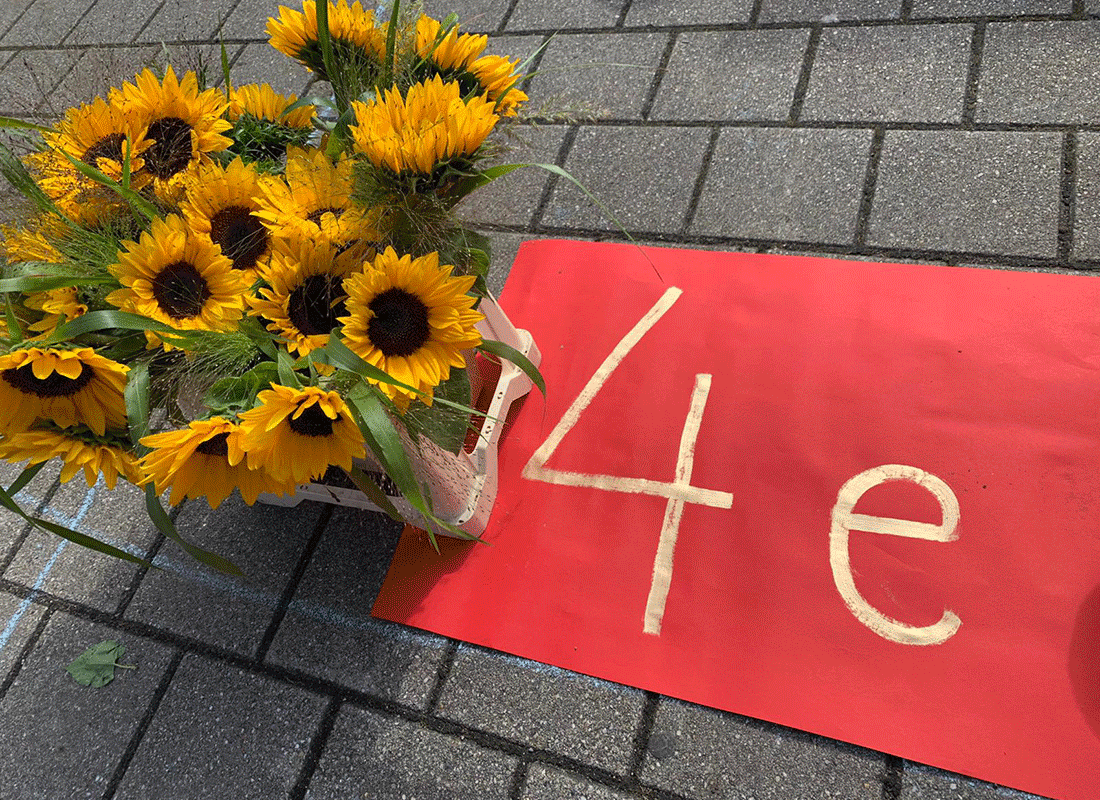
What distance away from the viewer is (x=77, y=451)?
1.21m

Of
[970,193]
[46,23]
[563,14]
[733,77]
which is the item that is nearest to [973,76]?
[970,193]

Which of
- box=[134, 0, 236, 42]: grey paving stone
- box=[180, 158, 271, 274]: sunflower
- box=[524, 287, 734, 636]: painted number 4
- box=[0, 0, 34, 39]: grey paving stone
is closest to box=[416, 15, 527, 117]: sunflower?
box=[180, 158, 271, 274]: sunflower

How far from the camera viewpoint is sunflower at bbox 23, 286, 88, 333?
3.98 ft

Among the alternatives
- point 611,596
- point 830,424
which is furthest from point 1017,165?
point 611,596

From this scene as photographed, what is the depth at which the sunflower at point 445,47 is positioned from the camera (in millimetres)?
1271

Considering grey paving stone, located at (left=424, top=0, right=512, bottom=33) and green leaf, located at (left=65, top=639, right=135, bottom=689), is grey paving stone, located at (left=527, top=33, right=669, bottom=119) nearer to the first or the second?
grey paving stone, located at (left=424, top=0, right=512, bottom=33)

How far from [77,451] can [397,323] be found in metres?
0.56

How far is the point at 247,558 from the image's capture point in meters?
1.90

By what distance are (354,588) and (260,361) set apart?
80 cm

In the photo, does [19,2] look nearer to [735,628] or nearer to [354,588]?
[354,588]

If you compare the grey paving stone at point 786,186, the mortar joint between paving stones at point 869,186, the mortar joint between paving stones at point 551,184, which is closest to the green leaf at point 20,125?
the mortar joint between paving stones at point 551,184

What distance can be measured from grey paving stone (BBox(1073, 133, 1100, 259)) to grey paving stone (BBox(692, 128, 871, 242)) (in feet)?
1.65

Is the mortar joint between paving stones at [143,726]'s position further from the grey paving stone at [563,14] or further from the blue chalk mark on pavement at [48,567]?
the grey paving stone at [563,14]

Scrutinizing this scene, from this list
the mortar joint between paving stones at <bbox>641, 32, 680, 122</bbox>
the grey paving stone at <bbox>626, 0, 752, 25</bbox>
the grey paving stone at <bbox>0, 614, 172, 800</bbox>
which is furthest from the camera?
the grey paving stone at <bbox>626, 0, 752, 25</bbox>
